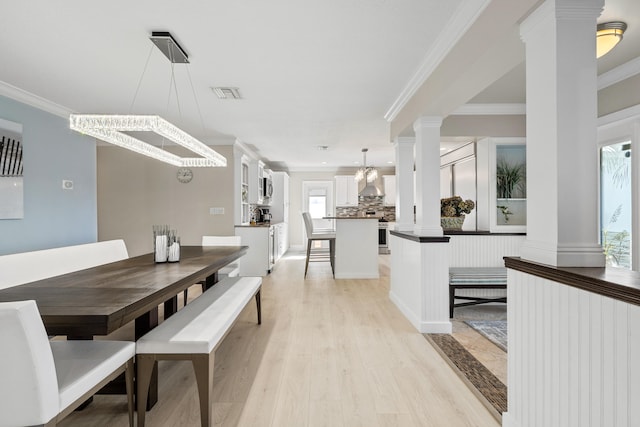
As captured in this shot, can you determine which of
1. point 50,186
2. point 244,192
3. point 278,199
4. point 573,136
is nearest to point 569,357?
point 573,136

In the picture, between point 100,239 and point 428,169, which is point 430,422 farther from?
point 100,239

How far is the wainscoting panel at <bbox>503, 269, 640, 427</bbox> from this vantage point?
103 centimetres

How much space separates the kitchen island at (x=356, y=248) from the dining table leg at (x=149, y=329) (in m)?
3.85

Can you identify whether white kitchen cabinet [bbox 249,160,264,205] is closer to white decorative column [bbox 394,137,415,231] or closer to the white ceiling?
the white ceiling

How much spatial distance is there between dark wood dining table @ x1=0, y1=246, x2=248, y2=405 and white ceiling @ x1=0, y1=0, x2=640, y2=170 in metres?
1.72

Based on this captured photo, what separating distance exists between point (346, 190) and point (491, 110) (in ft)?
17.9

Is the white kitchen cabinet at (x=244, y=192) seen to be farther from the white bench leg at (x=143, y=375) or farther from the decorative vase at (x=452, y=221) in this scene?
the white bench leg at (x=143, y=375)

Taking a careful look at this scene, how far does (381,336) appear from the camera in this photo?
120 inches

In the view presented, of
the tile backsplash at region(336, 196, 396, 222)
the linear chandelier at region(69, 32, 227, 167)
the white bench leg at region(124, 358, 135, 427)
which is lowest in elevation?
the white bench leg at region(124, 358, 135, 427)

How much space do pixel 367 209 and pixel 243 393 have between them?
A: 776cm

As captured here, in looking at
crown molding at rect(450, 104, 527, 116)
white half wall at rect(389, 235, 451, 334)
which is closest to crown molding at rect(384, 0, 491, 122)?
crown molding at rect(450, 104, 527, 116)

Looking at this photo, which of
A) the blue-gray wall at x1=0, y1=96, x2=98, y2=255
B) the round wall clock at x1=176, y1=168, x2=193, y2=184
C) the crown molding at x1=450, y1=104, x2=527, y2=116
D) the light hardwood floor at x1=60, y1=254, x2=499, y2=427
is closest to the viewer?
the light hardwood floor at x1=60, y1=254, x2=499, y2=427

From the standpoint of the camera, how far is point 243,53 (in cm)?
268

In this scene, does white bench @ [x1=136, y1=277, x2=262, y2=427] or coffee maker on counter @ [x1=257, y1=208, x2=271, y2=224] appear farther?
coffee maker on counter @ [x1=257, y1=208, x2=271, y2=224]
